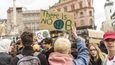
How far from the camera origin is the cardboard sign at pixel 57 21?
1004cm

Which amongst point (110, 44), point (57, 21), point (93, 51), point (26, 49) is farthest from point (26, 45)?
point (57, 21)

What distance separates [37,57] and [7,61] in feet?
1.97

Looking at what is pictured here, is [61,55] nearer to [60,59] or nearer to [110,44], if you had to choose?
[60,59]

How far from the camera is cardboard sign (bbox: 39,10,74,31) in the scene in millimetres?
10042

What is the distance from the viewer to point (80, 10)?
98938 mm

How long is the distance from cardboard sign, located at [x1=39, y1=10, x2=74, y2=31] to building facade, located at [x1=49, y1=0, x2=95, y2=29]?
7909 cm

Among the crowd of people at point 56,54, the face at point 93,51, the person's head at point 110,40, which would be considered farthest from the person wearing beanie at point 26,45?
the face at point 93,51

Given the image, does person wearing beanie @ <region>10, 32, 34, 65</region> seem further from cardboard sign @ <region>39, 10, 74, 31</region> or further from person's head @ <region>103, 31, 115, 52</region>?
cardboard sign @ <region>39, 10, 74, 31</region>

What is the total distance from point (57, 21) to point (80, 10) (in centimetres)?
8877

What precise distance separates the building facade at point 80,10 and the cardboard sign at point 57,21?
79.1 meters

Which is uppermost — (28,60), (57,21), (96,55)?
(57,21)

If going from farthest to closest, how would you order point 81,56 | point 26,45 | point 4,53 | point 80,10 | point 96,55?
point 80,10 → point 96,55 → point 4,53 → point 81,56 → point 26,45

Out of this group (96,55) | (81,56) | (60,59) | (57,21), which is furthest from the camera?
(57,21)

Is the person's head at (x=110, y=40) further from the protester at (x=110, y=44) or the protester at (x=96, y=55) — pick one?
the protester at (x=96, y=55)
